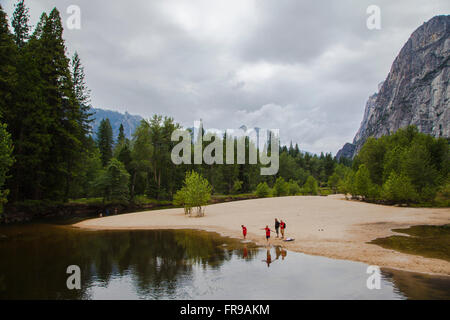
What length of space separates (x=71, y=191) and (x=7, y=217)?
A: 19.9 m

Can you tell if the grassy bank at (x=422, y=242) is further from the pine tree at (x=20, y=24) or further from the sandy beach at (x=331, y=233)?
the pine tree at (x=20, y=24)

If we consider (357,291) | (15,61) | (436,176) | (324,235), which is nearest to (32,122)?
(15,61)

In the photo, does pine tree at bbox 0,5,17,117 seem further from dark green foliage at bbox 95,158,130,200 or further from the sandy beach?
dark green foliage at bbox 95,158,130,200

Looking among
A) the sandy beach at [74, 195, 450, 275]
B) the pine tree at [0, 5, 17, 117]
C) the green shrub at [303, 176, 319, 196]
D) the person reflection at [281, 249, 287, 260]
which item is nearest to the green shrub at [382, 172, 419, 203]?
the sandy beach at [74, 195, 450, 275]

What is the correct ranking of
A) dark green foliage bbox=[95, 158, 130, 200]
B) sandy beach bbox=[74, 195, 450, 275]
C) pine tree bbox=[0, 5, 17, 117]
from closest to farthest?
sandy beach bbox=[74, 195, 450, 275]
pine tree bbox=[0, 5, 17, 117]
dark green foliage bbox=[95, 158, 130, 200]

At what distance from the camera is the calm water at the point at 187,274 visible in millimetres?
13109

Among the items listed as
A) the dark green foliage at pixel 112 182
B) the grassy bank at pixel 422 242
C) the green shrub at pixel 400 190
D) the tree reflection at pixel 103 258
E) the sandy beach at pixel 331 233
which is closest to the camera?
the tree reflection at pixel 103 258

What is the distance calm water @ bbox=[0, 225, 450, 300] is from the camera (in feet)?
43.0

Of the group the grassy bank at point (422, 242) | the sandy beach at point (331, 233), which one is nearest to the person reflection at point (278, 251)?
the sandy beach at point (331, 233)

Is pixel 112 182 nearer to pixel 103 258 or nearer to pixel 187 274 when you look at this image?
pixel 103 258

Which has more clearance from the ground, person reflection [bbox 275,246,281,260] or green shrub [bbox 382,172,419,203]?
green shrub [bbox 382,172,419,203]

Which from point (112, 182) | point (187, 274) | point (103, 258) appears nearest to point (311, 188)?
point (112, 182)
